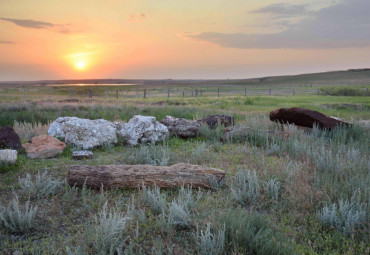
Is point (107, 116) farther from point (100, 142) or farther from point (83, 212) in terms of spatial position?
point (83, 212)

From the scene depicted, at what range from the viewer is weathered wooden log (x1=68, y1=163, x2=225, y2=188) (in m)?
5.09

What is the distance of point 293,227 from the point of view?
3824mm

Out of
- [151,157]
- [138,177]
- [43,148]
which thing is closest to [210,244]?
[138,177]

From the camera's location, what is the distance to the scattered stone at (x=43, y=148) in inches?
281

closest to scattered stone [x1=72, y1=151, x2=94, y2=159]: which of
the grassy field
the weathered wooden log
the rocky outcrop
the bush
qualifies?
the grassy field

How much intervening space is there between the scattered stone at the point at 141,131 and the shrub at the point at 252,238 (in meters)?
5.54

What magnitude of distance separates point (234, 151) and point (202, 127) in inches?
94.7

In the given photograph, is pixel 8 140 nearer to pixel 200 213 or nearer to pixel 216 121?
pixel 200 213

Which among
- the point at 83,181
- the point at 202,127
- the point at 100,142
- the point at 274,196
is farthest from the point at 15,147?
the point at 274,196

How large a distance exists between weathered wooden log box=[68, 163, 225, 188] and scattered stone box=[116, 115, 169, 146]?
3617 millimetres

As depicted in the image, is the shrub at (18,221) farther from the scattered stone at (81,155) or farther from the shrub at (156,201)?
the scattered stone at (81,155)

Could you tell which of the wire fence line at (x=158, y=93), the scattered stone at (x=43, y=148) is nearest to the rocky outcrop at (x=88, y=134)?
the scattered stone at (x=43, y=148)

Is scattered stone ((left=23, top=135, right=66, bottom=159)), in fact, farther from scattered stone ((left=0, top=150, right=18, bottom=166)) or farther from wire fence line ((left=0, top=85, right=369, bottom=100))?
wire fence line ((left=0, top=85, right=369, bottom=100))

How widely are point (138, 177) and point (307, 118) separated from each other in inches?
288
